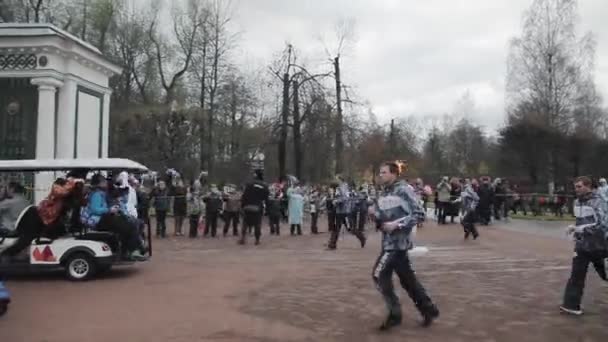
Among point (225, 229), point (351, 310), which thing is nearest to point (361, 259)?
point (351, 310)

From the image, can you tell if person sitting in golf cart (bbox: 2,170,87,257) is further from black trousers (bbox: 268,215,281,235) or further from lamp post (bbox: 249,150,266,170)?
lamp post (bbox: 249,150,266,170)

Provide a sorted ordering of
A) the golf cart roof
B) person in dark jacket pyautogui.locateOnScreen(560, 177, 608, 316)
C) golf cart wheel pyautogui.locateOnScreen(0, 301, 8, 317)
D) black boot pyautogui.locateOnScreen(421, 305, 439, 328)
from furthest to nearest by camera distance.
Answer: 1. the golf cart roof
2. person in dark jacket pyautogui.locateOnScreen(560, 177, 608, 316)
3. golf cart wheel pyautogui.locateOnScreen(0, 301, 8, 317)
4. black boot pyautogui.locateOnScreen(421, 305, 439, 328)

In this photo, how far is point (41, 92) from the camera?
21.7m

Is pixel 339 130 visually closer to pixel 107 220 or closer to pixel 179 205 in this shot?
pixel 179 205

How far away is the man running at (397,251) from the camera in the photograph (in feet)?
22.2

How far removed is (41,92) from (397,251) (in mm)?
18418

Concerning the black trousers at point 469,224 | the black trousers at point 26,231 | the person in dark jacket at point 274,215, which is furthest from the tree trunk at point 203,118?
the black trousers at point 26,231

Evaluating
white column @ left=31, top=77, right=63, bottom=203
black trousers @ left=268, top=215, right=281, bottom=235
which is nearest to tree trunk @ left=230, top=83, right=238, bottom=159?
white column @ left=31, top=77, right=63, bottom=203

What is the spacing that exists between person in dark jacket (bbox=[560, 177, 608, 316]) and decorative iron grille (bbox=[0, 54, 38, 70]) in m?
19.5

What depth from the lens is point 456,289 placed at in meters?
9.35

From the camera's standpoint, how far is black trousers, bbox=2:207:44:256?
9891mm

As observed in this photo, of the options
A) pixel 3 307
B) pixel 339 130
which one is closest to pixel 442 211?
pixel 339 130

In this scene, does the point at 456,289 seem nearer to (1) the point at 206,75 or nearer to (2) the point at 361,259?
(2) the point at 361,259

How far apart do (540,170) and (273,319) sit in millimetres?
38086
